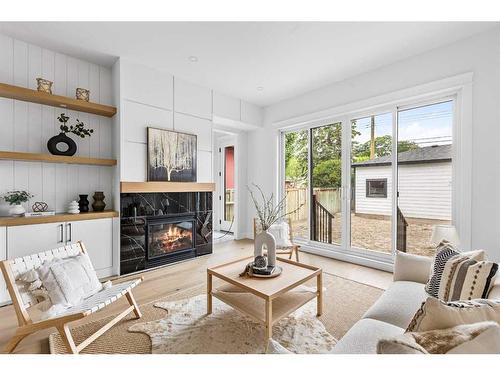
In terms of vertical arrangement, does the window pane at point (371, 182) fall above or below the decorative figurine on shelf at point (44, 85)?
below

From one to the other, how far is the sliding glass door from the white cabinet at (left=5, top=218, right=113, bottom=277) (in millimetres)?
3111

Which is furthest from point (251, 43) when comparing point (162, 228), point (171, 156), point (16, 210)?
point (16, 210)

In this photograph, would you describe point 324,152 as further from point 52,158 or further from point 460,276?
point 52,158

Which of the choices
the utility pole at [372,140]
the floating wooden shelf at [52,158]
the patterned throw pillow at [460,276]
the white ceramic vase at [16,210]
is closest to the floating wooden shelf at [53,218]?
the white ceramic vase at [16,210]

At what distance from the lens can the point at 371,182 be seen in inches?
145

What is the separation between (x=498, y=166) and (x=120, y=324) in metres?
3.88

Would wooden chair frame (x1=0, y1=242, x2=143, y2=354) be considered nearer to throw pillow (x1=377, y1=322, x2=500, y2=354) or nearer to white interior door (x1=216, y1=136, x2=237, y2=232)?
throw pillow (x1=377, y1=322, x2=500, y2=354)

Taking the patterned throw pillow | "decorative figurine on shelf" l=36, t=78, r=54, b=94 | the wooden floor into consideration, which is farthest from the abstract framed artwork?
the patterned throw pillow

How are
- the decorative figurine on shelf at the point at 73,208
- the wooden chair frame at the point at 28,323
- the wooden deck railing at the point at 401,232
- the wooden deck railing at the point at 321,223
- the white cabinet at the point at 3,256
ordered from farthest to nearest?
the wooden deck railing at the point at 321,223
the wooden deck railing at the point at 401,232
the decorative figurine on shelf at the point at 73,208
the white cabinet at the point at 3,256
the wooden chair frame at the point at 28,323

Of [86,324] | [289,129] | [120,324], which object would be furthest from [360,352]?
[289,129]

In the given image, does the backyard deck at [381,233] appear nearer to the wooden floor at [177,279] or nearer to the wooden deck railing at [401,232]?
the wooden deck railing at [401,232]

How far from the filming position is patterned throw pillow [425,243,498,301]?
4.59 feet

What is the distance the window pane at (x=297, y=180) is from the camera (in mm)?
4605

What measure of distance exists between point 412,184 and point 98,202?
413 cm
